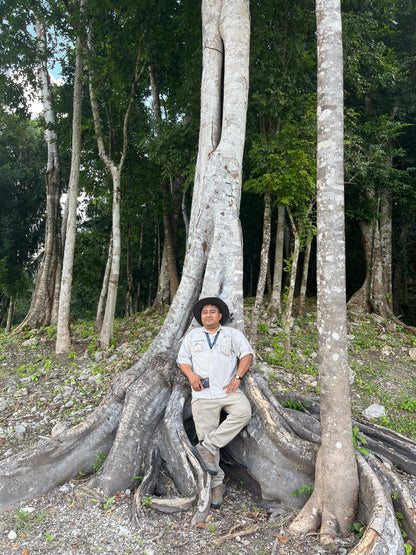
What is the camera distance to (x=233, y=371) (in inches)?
152

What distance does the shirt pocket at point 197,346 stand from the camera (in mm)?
3834

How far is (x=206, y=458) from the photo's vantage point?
354 cm

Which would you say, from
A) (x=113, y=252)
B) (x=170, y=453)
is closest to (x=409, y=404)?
(x=170, y=453)

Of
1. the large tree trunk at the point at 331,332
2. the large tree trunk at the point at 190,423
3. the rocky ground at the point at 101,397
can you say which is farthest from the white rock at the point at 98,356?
the large tree trunk at the point at 331,332

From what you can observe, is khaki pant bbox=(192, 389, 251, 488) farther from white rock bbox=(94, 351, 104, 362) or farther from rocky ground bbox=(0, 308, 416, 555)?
white rock bbox=(94, 351, 104, 362)

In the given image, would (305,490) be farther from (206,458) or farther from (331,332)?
(331,332)

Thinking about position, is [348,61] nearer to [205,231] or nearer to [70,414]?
[205,231]

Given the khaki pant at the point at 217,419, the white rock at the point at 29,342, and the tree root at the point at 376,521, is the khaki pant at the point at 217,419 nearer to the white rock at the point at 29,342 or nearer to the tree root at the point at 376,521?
the tree root at the point at 376,521

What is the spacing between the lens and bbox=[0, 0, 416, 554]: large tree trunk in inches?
132

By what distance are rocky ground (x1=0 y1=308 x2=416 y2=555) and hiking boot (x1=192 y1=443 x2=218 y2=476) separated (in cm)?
35

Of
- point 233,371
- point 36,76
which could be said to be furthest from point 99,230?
point 233,371

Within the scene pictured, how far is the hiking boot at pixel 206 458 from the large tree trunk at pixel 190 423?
0.24ft

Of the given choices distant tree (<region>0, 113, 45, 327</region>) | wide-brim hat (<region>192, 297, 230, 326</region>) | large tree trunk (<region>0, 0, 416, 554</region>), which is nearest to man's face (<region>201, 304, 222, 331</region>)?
wide-brim hat (<region>192, 297, 230, 326</region>)

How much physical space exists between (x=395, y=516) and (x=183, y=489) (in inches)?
68.9
